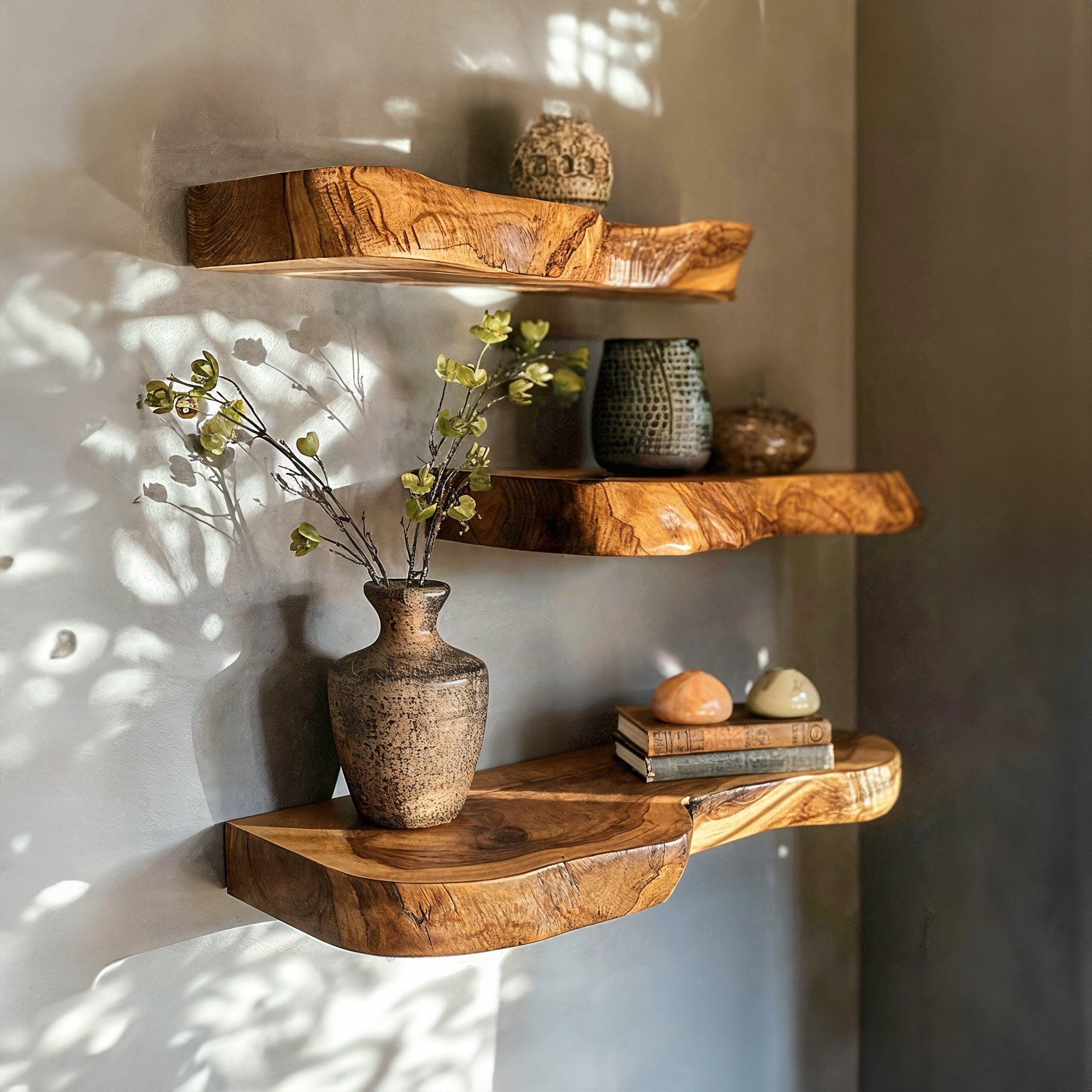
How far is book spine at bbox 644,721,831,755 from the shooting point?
1.40m

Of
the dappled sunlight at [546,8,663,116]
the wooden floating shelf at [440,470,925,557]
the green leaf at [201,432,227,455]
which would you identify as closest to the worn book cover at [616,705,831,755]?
the wooden floating shelf at [440,470,925,557]

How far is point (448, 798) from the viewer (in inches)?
47.0

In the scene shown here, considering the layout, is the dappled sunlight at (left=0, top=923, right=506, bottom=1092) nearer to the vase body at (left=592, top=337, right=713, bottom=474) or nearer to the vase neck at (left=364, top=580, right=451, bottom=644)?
Answer: the vase neck at (left=364, top=580, right=451, bottom=644)

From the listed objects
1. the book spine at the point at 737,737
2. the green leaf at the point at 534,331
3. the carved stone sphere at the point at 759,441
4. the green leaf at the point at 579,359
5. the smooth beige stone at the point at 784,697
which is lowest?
the book spine at the point at 737,737

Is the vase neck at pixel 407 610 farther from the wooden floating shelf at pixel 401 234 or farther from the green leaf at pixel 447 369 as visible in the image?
the wooden floating shelf at pixel 401 234

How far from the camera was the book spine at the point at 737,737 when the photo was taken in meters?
1.40

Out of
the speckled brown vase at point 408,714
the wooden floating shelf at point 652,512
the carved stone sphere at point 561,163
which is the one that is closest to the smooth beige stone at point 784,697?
the wooden floating shelf at point 652,512

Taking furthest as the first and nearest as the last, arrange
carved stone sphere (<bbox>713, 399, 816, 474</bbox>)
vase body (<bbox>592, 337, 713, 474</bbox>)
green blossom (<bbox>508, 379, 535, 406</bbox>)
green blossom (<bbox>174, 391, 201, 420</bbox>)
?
carved stone sphere (<bbox>713, 399, 816, 474</bbox>) < vase body (<bbox>592, 337, 713, 474</bbox>) < green blossom (<bbox>508, 379, 535, 406</bbox>) < green blossom (<bbox>174, 391, 201, 420</bbox>)

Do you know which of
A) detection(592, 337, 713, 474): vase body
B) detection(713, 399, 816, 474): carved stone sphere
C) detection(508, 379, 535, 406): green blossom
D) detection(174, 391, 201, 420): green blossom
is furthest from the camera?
detection(713, 399, 816, 474): carved stone sphere

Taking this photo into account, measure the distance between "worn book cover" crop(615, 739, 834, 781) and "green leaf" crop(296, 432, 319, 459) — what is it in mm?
565

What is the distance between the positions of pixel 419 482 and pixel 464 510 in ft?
0.20

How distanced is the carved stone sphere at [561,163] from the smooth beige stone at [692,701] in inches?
23.9

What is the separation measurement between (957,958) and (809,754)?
567 mm

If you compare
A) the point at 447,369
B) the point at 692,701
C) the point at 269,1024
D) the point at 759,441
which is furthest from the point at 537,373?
the point at 269,1024
